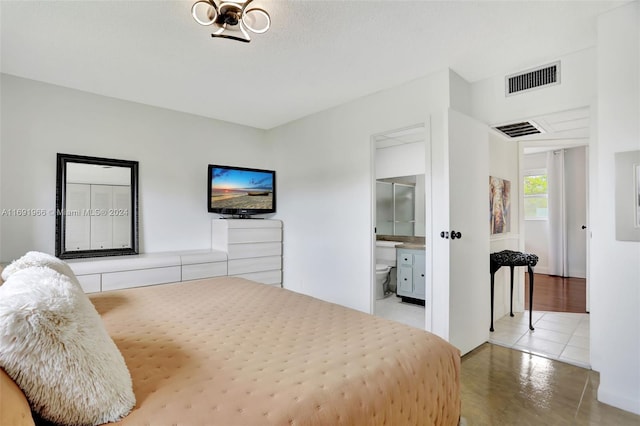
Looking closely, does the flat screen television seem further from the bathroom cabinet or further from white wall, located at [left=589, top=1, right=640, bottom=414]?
white wall, located at [left=589, top=1, right=640, bottom=414]

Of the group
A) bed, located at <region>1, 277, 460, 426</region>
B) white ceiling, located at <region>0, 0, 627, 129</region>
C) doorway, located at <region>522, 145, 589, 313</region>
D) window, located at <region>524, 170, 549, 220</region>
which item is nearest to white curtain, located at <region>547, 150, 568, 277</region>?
doorway, located at <region>522, 145, 589, 313</region>

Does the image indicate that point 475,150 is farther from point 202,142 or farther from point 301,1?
point 202,142

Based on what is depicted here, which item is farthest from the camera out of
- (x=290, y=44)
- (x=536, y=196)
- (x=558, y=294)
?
(x=536, y=196)

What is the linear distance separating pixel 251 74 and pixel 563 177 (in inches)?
237

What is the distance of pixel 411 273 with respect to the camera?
4320mm

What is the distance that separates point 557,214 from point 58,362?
7422mm

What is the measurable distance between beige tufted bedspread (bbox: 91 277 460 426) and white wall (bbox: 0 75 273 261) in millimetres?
1984

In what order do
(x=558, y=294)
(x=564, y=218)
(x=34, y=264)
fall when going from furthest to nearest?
(x=564, y=218)
(x=558, y=294)
(x=34, y=264)

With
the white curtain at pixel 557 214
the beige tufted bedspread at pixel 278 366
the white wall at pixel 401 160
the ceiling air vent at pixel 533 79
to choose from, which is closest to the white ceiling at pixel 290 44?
the ceiling air vent at pixel 533 79

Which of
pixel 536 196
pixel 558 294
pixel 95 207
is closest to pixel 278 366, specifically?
pixel 95 207

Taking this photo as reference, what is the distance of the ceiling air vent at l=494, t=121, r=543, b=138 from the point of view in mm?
3324

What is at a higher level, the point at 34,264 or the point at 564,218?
the point at 564,218

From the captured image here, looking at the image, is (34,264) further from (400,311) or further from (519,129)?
(519,129)

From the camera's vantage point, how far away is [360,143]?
355cm
